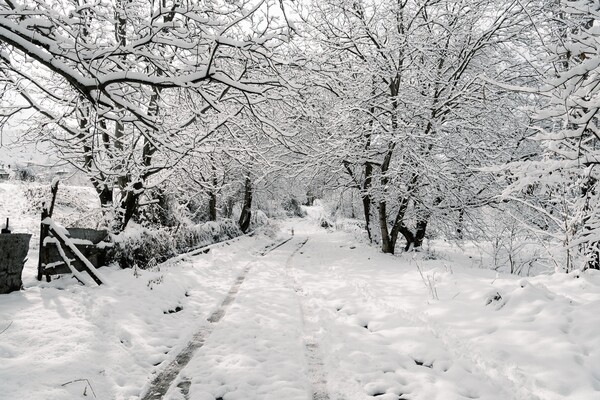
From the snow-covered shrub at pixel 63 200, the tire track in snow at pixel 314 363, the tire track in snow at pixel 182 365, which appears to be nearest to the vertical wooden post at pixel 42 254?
the tire track in snow at pixel 182 365

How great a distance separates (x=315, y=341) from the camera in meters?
5.79

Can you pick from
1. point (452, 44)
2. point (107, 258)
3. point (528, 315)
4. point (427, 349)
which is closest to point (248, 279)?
point (107, 258)

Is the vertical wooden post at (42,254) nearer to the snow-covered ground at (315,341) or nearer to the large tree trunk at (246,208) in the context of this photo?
the snow-covered ground at (315,341)

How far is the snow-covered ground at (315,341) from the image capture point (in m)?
4.07

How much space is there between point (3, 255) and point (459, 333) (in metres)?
7.76

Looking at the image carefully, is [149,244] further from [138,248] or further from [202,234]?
[202,234]

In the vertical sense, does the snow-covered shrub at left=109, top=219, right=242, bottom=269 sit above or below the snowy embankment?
above

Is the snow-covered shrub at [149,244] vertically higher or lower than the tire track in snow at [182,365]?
higher

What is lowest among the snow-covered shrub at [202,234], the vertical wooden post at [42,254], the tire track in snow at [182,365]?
the tire track in snow at [182,365]

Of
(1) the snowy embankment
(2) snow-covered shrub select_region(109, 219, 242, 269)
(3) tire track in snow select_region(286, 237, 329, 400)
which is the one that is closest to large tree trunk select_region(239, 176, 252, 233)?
(2) snow-covered shrub select_region(109, 219, 242, 269)

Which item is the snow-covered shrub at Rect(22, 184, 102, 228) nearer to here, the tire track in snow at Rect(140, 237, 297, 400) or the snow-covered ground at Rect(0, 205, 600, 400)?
the snow-covered ground at Rect(0, 205, 600, 400)

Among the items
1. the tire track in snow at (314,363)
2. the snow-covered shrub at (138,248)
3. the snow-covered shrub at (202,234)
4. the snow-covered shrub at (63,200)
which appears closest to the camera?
the tire track in snow at (314,363)

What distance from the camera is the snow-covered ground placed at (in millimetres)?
4074

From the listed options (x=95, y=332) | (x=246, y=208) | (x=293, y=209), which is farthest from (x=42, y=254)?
(x=293, y=209)
